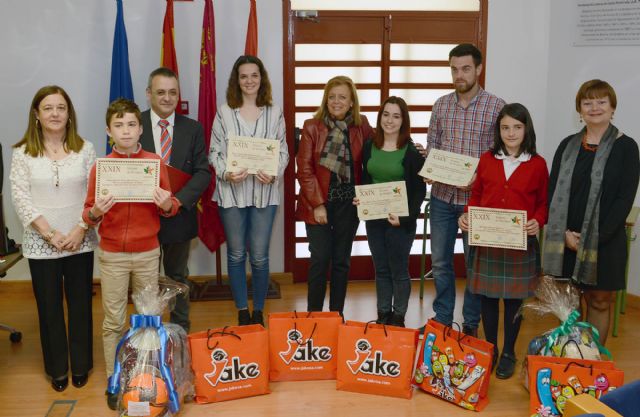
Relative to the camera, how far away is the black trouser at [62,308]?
10.8 feet

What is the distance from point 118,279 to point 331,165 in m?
1.41

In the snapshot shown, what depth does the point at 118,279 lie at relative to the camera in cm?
326

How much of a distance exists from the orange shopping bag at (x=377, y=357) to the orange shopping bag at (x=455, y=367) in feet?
0.37

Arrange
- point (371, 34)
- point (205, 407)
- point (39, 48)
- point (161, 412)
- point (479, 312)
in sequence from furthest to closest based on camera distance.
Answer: point (371, 34), point (39, 48), point (479, 312), point (205, 407), point (161, 412)

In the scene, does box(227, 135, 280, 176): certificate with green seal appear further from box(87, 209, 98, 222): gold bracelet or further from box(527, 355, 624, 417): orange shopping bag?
box(527, 355, 624, 417): orange shopping bag

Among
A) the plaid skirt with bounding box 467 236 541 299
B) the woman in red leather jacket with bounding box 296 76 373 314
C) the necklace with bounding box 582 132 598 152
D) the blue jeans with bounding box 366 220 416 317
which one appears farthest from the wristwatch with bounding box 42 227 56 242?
the necklace with bounding box 582 132 598 152

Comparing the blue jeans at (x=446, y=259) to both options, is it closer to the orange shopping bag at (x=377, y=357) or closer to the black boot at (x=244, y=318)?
the orange shopping bag at (x=377, y=357)

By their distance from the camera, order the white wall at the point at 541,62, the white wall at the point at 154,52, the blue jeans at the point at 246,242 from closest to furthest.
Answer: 1. the blue jeans at the point at 246,242
2. the white wall at the point at 154,52
3. the white wall at the point at 541,62

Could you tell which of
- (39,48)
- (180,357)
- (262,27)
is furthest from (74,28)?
(180,357)

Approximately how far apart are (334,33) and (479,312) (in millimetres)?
2522

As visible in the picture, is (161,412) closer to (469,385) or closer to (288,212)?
(469,385)

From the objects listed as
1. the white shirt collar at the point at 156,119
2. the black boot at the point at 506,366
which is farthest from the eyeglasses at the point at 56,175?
the black boot at the point at 506,366

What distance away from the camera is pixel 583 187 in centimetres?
335

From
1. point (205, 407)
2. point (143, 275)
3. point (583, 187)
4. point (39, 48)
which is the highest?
point (39, 48)
